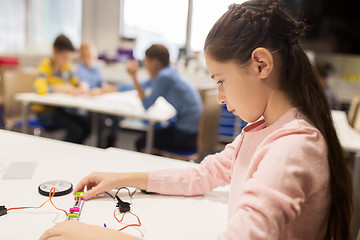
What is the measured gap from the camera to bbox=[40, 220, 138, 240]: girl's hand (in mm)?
646

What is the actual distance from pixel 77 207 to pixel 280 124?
1.78 ft

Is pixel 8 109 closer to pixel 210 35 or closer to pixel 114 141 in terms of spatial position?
pixel 114 141

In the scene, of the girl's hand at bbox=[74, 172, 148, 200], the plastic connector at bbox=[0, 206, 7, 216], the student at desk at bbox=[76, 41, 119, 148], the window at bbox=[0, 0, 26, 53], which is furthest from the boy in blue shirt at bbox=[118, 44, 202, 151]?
the window at bbox=[0, 0, 26, 53]

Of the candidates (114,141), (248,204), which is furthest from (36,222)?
(114,141)

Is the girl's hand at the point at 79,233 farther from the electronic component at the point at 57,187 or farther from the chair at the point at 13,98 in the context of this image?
the chair at the point at 13,98

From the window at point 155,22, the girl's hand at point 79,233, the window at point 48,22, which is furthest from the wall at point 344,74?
the girl's hand at point 79,233

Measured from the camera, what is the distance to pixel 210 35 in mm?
705

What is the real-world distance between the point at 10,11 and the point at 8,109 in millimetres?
3192

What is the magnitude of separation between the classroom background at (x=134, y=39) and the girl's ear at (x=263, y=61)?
2.57m

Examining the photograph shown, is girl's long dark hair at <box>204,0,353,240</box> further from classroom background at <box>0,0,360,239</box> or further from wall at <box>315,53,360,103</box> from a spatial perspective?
wall at <box>315,53,360,103</box>

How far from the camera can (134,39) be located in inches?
175

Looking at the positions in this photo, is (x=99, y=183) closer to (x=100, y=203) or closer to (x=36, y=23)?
(x=100, y=203)

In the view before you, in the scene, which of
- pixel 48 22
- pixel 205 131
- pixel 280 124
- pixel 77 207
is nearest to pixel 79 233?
pixel 77 207

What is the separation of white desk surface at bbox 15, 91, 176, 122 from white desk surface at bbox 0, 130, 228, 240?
3.68ft
